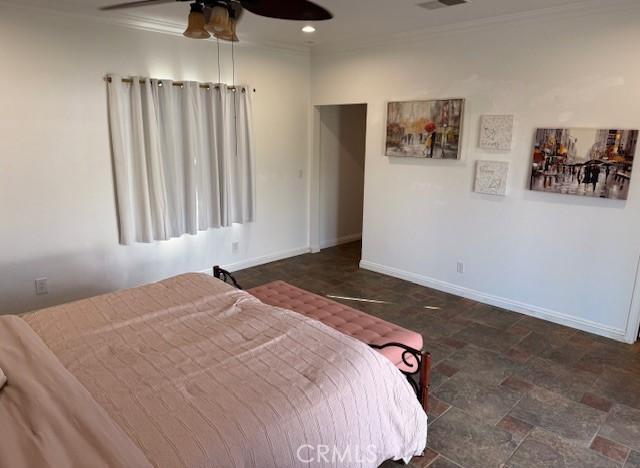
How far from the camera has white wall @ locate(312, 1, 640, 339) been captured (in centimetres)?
348

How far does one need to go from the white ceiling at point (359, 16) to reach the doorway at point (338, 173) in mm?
1263

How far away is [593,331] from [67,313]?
407 centimetres

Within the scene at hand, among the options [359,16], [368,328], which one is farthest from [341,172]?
[368,328]

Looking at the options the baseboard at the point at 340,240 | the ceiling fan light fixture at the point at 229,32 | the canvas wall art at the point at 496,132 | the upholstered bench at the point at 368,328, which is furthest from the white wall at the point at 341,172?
the ceiling fan light fixture at the point at 229,32

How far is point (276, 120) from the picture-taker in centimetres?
539

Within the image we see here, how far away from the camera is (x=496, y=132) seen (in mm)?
4066

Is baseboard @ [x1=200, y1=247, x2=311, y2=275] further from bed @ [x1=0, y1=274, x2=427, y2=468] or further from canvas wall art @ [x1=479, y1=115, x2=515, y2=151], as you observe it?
canvas wall art @ [x1=479, y1=115, x2=515, y2=151]

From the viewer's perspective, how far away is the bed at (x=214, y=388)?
4.97 ft

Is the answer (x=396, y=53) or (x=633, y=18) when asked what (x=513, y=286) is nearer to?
(x=633, y=18)

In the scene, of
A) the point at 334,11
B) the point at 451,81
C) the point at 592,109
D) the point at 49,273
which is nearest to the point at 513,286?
the point at 592,109

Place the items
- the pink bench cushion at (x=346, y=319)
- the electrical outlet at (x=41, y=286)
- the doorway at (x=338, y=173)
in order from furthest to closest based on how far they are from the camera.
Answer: the doorway at (x=338, y=173) → the electrical outlet at (x=41, y=286) → the pink bench cushion at (x=346, y=319)

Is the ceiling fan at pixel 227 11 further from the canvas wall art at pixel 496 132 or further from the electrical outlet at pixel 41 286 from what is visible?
the electrical outlet at pixel 41 286

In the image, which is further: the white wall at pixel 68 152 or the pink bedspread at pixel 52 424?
the white wall at pixel 68 152

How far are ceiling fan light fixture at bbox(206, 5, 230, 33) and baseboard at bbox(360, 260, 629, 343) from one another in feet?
11.6
